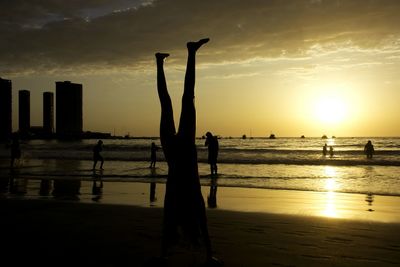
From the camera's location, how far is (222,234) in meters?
7.62

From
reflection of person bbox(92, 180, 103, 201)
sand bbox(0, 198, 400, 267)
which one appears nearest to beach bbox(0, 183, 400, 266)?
sand bbox(0, 198, 400, 267)

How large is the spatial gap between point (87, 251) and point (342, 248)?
3.80 m

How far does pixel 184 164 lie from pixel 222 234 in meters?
2.82

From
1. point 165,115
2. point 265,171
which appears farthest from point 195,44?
point 265,171

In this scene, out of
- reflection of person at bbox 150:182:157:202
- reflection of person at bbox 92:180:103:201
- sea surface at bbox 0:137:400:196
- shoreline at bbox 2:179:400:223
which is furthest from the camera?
sea surface at bbox 0:137:400:196

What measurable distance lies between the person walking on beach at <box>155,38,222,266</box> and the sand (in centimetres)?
40

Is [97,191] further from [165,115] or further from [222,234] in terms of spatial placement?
[165,115]

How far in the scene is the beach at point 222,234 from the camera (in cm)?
584

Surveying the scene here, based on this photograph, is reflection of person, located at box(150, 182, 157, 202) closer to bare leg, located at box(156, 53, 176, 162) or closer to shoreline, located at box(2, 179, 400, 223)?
shoreline, located at box(2, 179, 400, 223)

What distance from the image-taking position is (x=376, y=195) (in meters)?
15.1

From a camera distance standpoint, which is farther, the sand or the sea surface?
the sea surface

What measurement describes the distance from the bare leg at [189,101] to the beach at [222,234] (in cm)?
154

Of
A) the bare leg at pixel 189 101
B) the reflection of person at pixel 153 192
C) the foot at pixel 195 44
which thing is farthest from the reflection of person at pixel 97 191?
the foot at pixel 195 44

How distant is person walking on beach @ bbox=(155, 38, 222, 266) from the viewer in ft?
16.9
